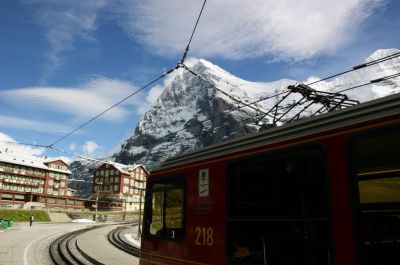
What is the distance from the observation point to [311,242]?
5309 millimetres

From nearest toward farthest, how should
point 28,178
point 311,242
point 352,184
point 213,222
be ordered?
point 352,184, point 311,242, point 213,222, point 28,178

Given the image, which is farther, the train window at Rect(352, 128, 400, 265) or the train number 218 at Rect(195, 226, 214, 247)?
the train number 218 at Rect(195, 226, 214, 247)

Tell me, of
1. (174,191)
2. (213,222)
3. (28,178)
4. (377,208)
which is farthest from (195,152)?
(28,178)

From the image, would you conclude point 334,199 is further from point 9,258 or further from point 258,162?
point 9,258

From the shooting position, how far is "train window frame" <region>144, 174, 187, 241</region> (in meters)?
7.73

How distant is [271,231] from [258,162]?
1.11 m

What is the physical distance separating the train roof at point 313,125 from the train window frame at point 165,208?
2.37ft

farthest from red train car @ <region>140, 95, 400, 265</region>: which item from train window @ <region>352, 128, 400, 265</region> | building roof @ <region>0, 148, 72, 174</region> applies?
building roof @ <region>0, 148, 72, 174</region>

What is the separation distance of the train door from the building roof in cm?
10428

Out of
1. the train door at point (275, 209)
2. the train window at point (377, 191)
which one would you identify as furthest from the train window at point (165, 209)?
the train window at point (377, 191)

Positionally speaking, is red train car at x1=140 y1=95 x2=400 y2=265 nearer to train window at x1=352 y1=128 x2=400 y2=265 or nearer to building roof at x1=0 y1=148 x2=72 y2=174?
train window at x1=352 y1=128 x2=400 y2=265

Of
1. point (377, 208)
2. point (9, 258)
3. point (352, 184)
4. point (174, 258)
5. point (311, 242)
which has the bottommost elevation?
point (9, 258)

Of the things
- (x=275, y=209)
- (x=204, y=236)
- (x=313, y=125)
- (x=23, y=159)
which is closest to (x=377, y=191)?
(x=313, y=125)

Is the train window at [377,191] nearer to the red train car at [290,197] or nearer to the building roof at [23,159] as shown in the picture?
the red train car at [290,197]
